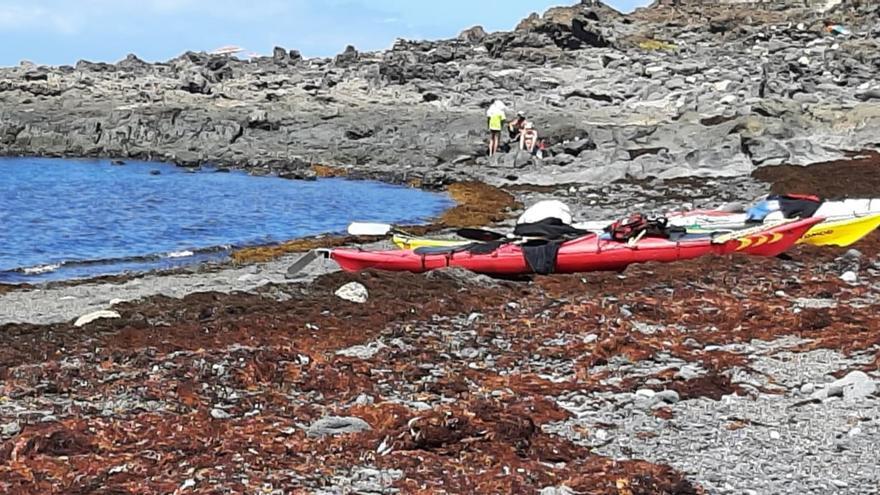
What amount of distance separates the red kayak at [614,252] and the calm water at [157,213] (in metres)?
6.25

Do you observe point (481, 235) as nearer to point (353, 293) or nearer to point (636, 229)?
point (636, 229)

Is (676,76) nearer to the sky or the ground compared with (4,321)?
nearer to the sky

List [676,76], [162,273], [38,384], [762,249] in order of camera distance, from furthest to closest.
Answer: [676,76]
[162,273]
[762,249]
[38,384]

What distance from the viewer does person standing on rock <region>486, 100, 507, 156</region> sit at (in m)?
29.9

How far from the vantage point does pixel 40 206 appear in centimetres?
2744

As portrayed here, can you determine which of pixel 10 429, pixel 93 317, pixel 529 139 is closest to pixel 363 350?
pixel 93 317

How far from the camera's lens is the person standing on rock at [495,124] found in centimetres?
2992

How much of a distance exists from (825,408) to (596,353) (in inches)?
93.3

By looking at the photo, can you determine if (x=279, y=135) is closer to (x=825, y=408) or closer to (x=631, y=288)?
(x=631, y=288)

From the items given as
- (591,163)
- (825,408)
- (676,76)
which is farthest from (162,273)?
(676,76)

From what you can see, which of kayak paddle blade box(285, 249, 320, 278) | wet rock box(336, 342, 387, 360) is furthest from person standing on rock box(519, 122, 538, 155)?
wet rock box(336, 342, 387, 360)

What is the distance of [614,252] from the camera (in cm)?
1352

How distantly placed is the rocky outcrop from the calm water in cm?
289

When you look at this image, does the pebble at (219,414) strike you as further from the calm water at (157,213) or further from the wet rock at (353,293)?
the calm water at (157,213)
